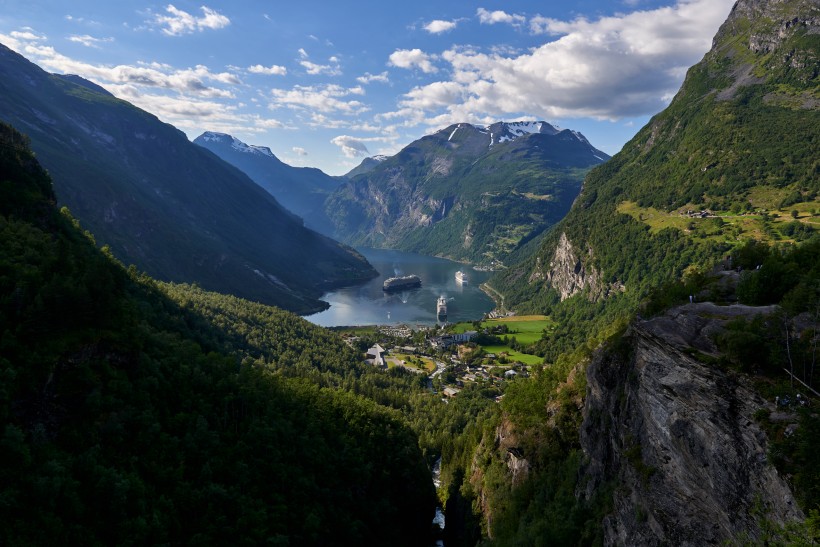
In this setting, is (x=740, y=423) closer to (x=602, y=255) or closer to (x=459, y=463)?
(x=459, y=463)

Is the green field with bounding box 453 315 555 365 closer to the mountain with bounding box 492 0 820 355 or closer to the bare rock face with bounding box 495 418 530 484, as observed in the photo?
the mountain with bounding box 492 0 820 355

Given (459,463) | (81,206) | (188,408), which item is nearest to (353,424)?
(459,463)

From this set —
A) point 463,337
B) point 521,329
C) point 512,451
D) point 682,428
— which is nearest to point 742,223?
point 521,329

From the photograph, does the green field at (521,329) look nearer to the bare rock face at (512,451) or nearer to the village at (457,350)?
the village at (457,350)

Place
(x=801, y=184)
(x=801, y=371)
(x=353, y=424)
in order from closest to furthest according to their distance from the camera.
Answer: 1. (x=801, y=371)
2. (x=353, y=424)
3. (x=801, y=184)

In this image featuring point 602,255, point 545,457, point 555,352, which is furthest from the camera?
point 602,255

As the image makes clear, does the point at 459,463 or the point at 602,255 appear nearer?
the point at 459,463

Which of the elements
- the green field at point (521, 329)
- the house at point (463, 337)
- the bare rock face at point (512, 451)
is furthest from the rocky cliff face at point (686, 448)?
the house at point (463, 337)

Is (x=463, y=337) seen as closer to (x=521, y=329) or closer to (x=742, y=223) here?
(x=521, y=329)
